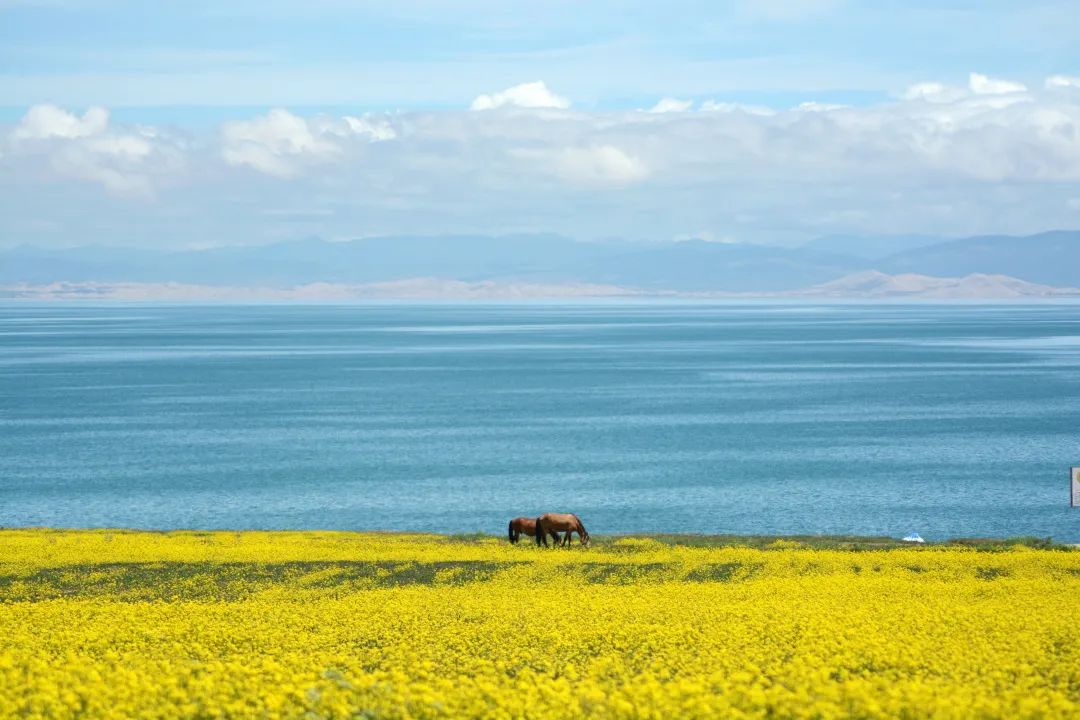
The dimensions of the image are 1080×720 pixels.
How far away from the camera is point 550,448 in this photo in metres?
93.8

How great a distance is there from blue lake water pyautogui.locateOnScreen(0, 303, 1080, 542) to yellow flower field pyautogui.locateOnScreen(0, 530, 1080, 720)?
28.9 m

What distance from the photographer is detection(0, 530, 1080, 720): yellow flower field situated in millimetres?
15750

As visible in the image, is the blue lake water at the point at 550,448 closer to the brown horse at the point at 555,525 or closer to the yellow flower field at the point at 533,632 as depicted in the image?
the brown horse at the point at 555,525

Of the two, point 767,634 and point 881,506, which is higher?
point 767,634

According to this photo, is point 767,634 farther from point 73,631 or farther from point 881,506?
point 881,506

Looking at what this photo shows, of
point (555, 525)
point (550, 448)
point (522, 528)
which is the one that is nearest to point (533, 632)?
point (555, 525)

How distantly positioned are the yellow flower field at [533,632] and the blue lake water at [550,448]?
2887cm

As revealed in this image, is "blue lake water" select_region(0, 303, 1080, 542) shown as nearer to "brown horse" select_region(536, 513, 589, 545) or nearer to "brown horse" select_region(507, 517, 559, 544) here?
"brown horse" select_region(507, 517, 559, 544)

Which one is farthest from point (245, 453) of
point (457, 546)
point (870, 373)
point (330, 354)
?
point (330, 354)

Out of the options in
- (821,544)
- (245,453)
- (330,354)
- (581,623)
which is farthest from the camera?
(330,354)

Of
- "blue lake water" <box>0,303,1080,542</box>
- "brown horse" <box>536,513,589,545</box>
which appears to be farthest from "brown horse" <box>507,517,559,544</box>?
"blue lake water" <box>0,303,1080,542</box>

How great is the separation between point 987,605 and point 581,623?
8.58m

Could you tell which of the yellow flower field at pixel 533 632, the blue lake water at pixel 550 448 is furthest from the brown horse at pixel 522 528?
the blue lake water at pixel 550 448

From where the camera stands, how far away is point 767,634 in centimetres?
2233
